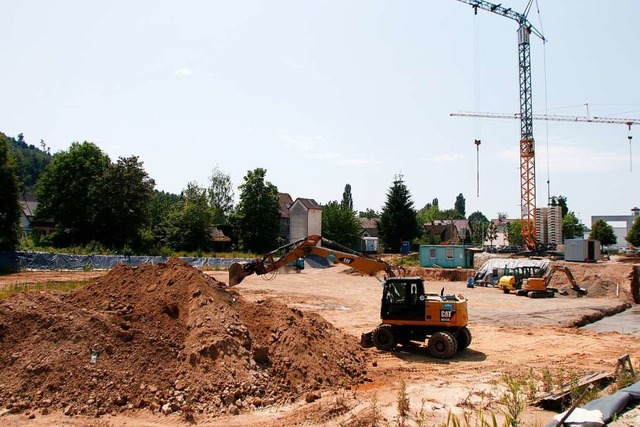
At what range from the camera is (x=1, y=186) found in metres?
40.7

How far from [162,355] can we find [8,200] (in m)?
36.3

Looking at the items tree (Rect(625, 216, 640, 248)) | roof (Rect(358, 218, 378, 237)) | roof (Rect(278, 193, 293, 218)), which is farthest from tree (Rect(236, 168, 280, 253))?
tree (Rect(625, 216, 640, 248))

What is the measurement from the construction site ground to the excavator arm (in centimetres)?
269

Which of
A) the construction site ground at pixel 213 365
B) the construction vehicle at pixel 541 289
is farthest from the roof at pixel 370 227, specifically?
the construction site ground at pixel 213 365

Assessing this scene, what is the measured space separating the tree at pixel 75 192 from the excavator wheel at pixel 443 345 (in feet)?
145

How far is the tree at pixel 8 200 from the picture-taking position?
4075cm

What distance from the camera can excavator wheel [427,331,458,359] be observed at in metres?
15.5

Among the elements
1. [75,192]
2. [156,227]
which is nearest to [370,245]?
[156,227]

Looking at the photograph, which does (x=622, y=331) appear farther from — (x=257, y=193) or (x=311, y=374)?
(x=257, y=193)

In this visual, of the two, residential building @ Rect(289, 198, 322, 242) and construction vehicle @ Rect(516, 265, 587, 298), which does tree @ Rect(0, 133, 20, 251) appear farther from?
construction vehicle @ Rect(516, 265, 587, 298)

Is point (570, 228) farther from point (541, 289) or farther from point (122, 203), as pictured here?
point (122, 203)

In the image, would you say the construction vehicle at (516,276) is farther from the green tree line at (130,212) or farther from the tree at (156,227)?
the tree at (156,227)

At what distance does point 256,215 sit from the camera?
6562cm

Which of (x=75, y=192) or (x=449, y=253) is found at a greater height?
(x=75, y=192)
